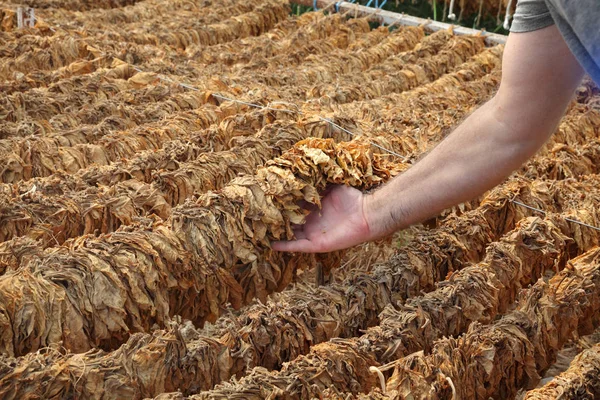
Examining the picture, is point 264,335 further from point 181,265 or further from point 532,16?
point 532,16

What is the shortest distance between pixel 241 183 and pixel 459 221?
1.10 metres

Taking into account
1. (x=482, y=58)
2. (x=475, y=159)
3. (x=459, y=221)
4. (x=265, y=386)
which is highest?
(x=475, y=159)

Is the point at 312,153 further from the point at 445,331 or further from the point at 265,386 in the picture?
the point at 265,386

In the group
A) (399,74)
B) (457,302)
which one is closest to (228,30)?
(399,74)

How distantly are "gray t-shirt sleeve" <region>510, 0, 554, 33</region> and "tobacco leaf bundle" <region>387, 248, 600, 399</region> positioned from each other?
3.71 ft

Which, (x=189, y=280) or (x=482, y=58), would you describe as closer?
(x=189, y=280)

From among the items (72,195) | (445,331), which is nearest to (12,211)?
(72,195)

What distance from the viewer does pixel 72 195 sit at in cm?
381

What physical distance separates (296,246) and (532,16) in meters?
1.64

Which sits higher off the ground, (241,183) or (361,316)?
(241,183)

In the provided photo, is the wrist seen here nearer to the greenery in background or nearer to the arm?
the arm

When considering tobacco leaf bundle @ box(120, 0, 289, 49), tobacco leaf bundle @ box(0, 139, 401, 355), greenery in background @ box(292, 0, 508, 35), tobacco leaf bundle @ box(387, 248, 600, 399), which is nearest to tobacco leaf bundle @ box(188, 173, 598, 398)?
tobacco leaf bundle @ box(387, 248, 600, 399)

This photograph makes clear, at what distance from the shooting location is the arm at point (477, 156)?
2.58 m

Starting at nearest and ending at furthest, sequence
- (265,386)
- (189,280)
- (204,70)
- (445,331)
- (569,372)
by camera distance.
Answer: (265,386), (569,372), (445,331), (189,280), (204,70)
